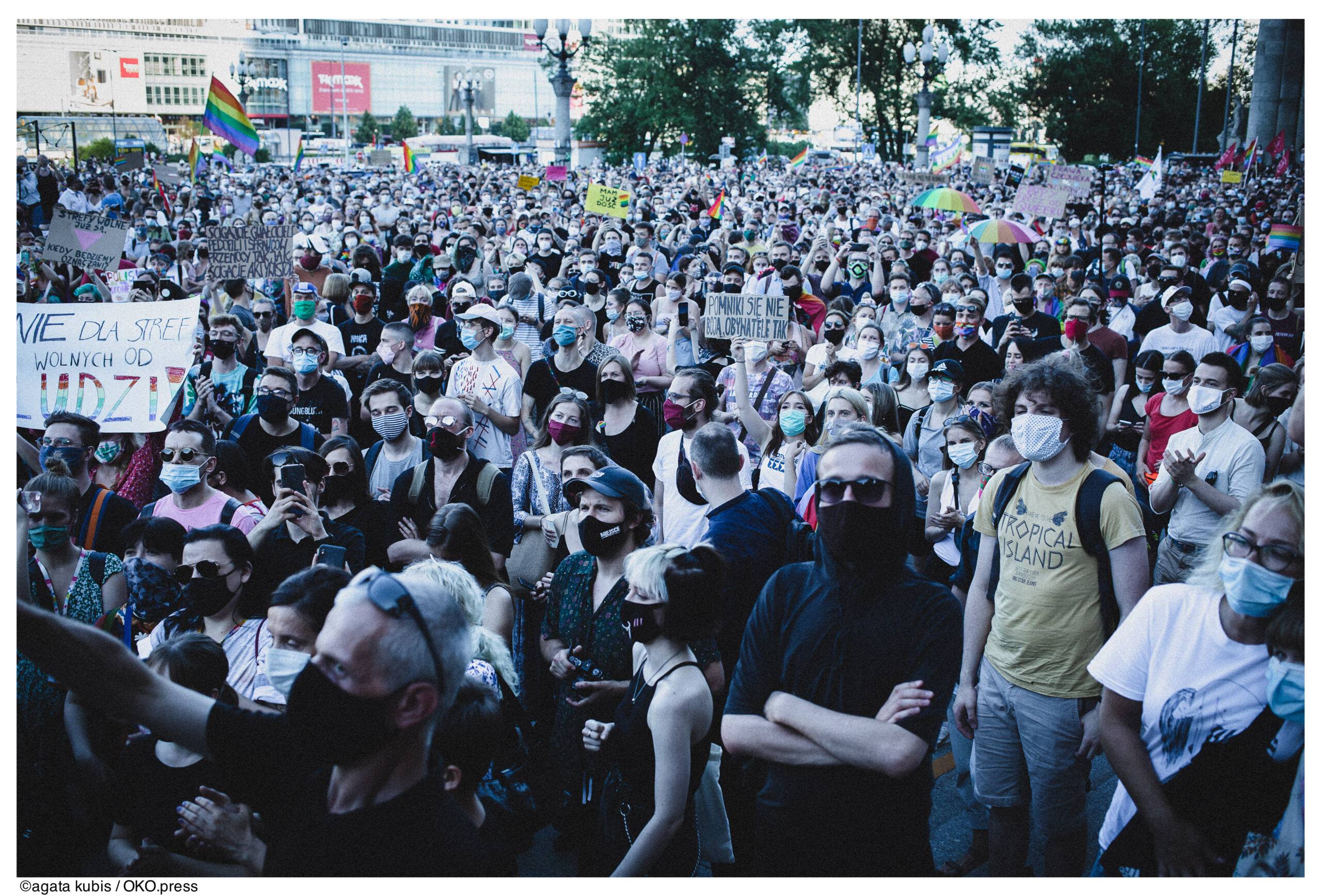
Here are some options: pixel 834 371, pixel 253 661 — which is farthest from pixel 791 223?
pixel 253 661

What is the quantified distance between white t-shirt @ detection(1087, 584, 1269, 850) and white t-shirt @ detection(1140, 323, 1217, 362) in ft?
20.0

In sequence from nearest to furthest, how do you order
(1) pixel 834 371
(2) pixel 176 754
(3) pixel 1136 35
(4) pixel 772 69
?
(2) pixel 176 754 → (1) pixel 834 371 → (3) pixel 1136 35 → (4) pixel 772 69

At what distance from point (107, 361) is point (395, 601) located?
193 inches

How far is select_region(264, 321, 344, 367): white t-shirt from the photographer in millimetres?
7785

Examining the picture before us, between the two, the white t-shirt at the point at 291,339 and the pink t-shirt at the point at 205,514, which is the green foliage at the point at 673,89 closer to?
the white t-shirt at the point at 291,339

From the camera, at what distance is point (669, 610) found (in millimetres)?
2961

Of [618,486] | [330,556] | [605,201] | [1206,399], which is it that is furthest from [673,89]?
[618,486]

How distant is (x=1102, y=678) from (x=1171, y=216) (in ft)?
72.1

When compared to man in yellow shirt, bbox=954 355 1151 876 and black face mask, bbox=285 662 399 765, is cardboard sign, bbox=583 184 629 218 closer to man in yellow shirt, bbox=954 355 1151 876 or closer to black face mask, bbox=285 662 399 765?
man in yellow shirt, bbox=954 355 1151 876

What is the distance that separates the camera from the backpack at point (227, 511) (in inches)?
194

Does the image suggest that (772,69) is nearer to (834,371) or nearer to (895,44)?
(895,44)

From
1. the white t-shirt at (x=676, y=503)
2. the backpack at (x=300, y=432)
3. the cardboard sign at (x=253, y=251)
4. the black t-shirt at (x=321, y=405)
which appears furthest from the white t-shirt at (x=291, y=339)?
the white t-shirt at (x=676, y=503)

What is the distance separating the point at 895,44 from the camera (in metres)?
66.2

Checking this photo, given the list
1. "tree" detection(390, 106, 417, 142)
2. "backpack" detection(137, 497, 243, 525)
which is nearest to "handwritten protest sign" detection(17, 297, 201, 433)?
"backpack" detection(137, 497, 243, 525)
